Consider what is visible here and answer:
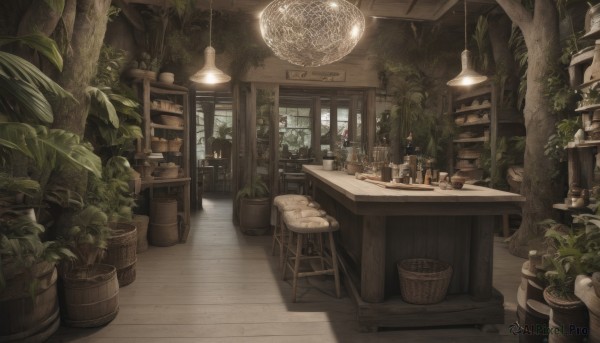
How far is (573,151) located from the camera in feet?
13.0

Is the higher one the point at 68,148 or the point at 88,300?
the point at 68,148

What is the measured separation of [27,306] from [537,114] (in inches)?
187

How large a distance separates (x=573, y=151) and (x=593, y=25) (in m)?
1.26

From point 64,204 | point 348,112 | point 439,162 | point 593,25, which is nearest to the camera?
point 64,204

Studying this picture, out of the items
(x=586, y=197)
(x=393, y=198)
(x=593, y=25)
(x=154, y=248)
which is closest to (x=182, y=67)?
(x=154, y=248)

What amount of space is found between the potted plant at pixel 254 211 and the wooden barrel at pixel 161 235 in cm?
102

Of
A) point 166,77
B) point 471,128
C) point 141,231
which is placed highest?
point 166,77

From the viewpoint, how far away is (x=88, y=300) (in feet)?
8.48

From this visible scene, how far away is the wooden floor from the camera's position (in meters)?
2.51

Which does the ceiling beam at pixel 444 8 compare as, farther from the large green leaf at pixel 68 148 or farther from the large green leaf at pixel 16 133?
the large green leaf at pixel 16 133

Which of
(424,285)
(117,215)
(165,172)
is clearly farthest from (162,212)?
(424,285)

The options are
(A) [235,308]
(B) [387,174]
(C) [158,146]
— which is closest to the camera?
(A) [235,308]

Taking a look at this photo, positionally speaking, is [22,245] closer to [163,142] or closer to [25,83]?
[25,83]

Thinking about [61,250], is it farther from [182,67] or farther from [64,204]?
[182,67]
